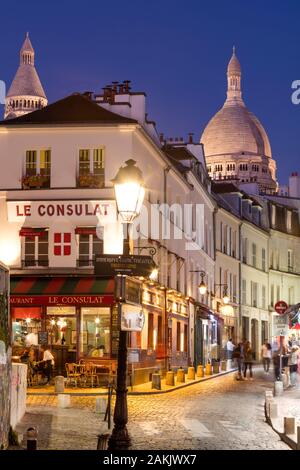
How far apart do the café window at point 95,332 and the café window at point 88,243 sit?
210 cm

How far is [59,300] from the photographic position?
36906mm

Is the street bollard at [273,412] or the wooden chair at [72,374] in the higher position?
the wooden chair at [72,374]

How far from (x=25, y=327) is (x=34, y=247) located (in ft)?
10.5

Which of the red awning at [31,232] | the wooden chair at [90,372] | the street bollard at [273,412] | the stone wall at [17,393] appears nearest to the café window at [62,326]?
the wooden chair at [90,372]

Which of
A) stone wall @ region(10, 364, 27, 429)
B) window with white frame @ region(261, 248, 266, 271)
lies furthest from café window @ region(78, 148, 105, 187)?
window with white frame @ region(261, 248, 266, 271)

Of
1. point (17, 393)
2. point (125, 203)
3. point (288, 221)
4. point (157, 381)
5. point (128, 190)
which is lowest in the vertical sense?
point (157, 381)

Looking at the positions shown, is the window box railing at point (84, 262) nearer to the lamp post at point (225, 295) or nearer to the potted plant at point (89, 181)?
the potted plant at point (89, 181)

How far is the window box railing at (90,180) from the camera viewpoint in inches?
1527

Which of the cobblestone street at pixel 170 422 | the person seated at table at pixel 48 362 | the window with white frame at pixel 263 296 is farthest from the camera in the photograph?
the window with white frame at pixel 263 296

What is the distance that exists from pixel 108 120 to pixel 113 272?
23545mm

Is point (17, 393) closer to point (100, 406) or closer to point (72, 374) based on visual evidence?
point (100, 406)

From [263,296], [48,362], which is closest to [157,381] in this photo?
[48,362]

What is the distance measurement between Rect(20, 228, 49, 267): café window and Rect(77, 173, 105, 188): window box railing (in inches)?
91.5

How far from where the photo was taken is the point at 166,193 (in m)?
45.9
